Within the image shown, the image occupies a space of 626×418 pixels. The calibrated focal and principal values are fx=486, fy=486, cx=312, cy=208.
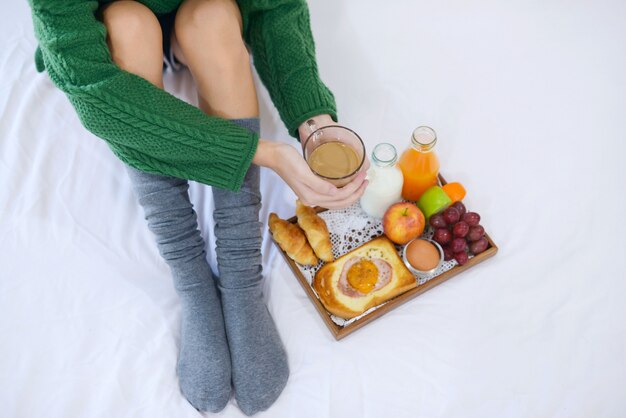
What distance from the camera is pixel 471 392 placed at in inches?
32.1

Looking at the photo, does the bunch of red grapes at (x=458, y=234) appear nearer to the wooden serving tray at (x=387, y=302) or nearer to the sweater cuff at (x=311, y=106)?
the wooden serving tray at (x=387, y=302)

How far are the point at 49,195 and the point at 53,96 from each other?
23 centimetres

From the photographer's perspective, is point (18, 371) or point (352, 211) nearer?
point (18, 371)

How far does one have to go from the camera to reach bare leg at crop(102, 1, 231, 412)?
30.9 inches

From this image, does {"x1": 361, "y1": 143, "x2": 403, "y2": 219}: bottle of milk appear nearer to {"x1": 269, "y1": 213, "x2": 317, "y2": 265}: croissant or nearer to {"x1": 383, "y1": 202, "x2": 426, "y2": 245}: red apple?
{"x1": 383, "y1": 202, "x2": 426, "y2": 245}: red apple

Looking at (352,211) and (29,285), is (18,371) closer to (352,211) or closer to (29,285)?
(29,285)

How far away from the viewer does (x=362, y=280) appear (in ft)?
2.80

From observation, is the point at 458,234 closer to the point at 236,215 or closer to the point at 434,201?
the point at 434,201

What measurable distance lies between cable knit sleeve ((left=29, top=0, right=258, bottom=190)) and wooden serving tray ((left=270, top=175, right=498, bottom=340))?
0.74 ft

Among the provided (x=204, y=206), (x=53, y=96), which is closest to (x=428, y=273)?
(x=204, y=206)

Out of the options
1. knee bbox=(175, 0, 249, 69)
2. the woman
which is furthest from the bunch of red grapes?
knee bbox=(175, 0, 249, 69)

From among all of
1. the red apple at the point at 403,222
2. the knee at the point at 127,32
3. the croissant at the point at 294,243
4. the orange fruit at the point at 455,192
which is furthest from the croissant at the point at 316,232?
the knee at the point at 127,32

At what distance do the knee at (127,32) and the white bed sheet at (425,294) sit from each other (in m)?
0.26

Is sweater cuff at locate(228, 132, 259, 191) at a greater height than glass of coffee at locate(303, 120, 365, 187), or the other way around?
glass of coffee at locate(303, 120, 365, 187)
